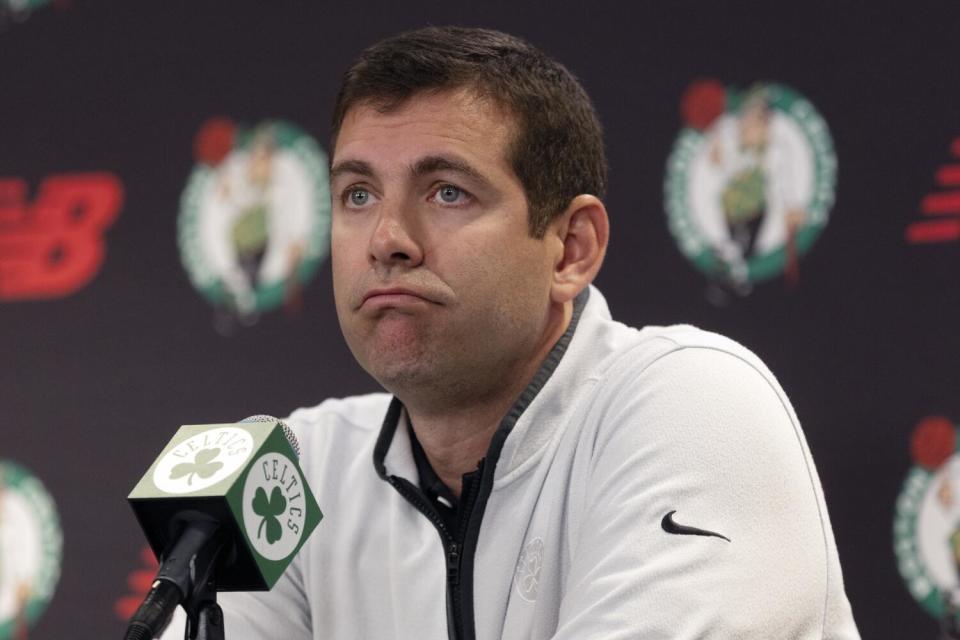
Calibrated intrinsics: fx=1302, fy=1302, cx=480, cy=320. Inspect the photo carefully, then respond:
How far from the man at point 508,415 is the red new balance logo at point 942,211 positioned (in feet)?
2.38

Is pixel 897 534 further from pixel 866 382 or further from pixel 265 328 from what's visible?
pixel 265 328

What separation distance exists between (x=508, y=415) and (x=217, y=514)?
61 cm

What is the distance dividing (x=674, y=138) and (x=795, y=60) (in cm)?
26

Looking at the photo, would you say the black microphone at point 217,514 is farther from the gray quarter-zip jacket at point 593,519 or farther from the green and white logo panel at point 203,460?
the gray quarter-zip jacket at point 593,519

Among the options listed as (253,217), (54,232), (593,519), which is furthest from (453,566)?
(54,232)

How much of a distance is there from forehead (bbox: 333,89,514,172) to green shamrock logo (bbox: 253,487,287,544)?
555 mm

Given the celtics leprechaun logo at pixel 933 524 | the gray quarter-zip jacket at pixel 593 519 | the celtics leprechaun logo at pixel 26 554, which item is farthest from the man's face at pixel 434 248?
the celtics leprechaun logo at pixel 26 554

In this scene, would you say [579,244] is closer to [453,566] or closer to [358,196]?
[358,196]

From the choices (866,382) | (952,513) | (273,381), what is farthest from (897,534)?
(273,381)

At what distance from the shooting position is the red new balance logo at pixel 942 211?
7.45 ft

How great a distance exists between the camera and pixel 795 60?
239 centimetres

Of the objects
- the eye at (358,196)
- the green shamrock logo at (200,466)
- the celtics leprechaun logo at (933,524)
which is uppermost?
the eye at (358,196)

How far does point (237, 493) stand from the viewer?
3.80 feet

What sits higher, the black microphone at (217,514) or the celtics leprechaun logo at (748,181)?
the black microphone at (217,514)
